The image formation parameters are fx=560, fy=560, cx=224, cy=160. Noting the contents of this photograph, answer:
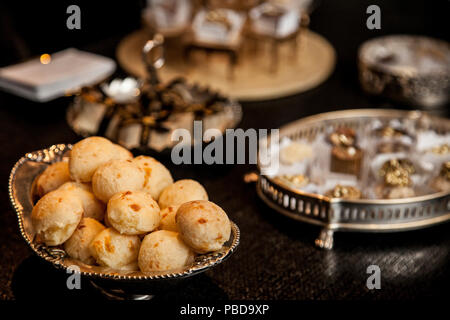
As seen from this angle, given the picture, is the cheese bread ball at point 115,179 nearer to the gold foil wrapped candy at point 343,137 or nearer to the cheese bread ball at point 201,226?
the cheese bread ball at point 201,226

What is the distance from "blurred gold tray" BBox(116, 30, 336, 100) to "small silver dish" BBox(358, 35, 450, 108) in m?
0.15

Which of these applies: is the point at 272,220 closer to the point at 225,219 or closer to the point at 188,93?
the point at 225,219

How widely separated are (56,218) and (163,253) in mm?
131

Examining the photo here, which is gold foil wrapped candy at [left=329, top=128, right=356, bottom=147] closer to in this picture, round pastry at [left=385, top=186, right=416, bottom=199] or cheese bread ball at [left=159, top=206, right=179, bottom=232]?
round pastry at [left=385, top=186, right=416, bottom=199]

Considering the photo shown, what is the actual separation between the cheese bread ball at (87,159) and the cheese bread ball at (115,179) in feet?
0.08

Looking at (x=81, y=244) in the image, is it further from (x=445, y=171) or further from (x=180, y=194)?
(x=445, y=171)

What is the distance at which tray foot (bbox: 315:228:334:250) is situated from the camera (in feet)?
2.92

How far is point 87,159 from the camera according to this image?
0.71 m

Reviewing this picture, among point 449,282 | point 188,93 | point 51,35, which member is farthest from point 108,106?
point 51,35

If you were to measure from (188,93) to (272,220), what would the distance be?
43 centimetres

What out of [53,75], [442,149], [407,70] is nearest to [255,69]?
[407,70]

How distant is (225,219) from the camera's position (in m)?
0.65

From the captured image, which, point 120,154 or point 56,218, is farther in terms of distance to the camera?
point 120,154

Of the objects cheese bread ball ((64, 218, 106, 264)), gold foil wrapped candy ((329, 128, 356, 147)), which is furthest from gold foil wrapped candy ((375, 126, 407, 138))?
cheese bread ball ((64, 218, 106, 264))
